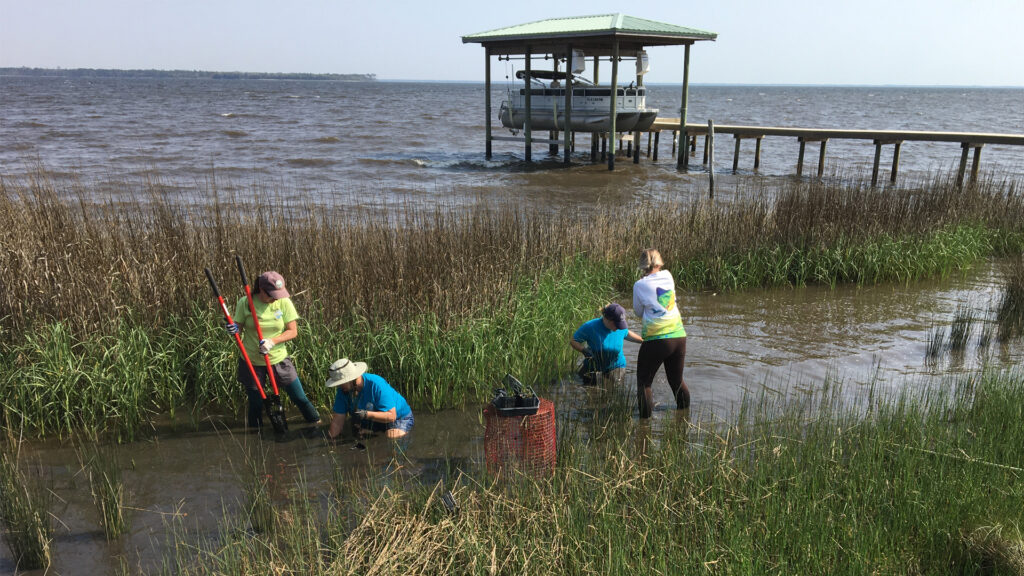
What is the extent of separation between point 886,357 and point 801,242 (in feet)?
11.7

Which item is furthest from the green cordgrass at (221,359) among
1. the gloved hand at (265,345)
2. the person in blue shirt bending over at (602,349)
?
the gloved hand at (265,345)

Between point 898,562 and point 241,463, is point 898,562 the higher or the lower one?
the higher one

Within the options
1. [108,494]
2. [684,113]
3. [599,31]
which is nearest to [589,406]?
[108,494]

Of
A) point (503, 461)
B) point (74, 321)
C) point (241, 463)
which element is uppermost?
point (74, 321)

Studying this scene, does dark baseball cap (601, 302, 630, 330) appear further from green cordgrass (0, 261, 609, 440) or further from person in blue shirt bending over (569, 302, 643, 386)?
green cordgrass (0, 261, 609, 440)

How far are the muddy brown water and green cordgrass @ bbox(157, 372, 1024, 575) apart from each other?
18.0 inches

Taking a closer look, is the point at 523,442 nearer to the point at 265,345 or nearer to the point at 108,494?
the point at 265,345

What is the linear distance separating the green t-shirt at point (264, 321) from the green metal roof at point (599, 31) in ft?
63.1

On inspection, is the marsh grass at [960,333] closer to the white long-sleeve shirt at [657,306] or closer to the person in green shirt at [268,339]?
the white long-sleeve shirt at [657,306]

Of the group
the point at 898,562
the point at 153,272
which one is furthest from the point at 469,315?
the point at 898,562

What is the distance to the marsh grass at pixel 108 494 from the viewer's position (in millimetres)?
4930

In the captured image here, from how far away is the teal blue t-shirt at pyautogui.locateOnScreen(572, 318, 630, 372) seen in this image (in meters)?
7.24

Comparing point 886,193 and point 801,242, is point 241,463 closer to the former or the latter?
point 801,242

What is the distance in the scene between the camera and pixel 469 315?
771 cm
